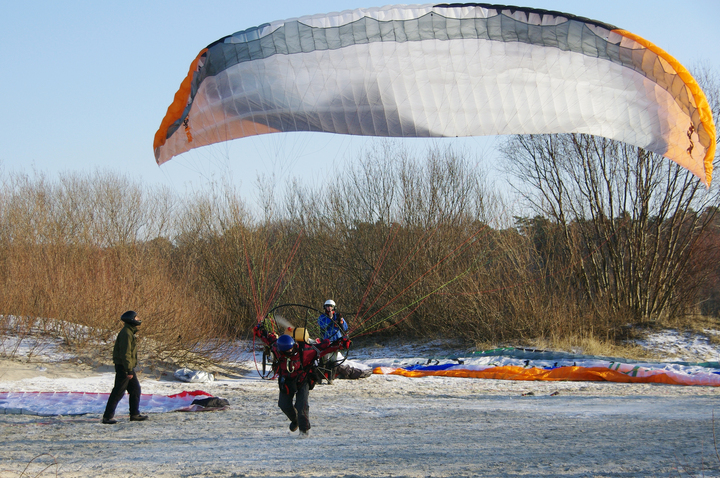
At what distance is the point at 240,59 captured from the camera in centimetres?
549

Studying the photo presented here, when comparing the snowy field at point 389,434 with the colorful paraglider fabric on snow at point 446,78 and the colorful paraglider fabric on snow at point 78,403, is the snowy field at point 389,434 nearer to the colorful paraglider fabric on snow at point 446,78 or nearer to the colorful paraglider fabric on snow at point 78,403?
the colorful paraglider fabric on snow at point 78,403

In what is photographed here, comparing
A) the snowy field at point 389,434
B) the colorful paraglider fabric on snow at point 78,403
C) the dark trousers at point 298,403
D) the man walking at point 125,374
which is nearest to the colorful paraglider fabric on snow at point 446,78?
the man walking at point 125,374

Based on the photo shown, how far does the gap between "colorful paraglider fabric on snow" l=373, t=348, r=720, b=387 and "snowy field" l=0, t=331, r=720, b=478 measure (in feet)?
1.29

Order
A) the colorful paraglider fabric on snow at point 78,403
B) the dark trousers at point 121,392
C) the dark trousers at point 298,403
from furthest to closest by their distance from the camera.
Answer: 1. the colorful paraglider fabric on snow at point 78,403
2. the dark trousers at point 121,392
3. the dark trousers at point 298,403

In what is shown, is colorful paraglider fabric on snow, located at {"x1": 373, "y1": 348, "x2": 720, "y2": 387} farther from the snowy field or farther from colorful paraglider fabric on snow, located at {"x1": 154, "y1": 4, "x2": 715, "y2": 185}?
colorful paraglider fabric on snow, located at {"x1": 154, "y1": 4, "x2": 715, "y2": 185}

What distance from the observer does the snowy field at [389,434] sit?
3.20 metres

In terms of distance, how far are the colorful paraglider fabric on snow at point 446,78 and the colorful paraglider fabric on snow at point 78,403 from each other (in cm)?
298

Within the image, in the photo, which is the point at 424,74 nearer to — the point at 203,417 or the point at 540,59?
the point at 540,59

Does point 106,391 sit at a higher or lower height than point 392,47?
lower

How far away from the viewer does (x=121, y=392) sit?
4824 mm

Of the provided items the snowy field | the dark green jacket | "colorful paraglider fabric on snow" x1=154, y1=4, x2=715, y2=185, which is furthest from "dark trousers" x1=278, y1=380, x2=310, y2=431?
"colorful paraglider fabric on snow" x1=154, y1=4, x2=715, y2=185

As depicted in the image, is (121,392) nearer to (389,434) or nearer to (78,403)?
(78,403)

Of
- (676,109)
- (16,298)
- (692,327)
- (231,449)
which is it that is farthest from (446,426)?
(692,327)

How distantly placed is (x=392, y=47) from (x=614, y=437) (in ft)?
12.5
